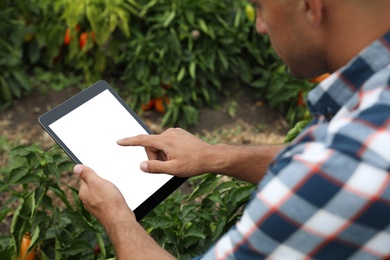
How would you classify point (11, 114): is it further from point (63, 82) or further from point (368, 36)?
point (368, 36)

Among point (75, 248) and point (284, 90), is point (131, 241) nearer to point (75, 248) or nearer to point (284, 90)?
point (75, 248)

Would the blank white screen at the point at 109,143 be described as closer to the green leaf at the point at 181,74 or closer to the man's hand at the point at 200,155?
the man's hand at the point at 200,155

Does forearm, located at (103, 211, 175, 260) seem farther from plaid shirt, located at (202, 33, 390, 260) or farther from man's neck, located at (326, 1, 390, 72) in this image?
man's neck, located at (326, 1, 390, 72)

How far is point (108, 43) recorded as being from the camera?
398 centimetres

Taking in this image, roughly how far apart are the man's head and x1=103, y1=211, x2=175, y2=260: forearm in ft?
1.63

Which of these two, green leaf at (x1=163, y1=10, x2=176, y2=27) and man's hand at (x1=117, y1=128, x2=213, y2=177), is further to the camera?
green leaf at (x1=163, y1=10, x2=176, y2=27)

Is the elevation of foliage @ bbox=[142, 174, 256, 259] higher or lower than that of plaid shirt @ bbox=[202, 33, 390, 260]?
lower

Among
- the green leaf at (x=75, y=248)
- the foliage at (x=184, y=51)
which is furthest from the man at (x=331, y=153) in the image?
the foliage at (x=184, y=51)

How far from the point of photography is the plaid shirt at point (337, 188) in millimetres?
1116

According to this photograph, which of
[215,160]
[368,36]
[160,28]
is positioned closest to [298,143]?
[368,36]

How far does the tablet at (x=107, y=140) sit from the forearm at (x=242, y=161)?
12 cm

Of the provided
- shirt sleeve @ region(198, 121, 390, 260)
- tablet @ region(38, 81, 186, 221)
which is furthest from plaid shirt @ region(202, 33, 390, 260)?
tablet @ region(38, 81, 186, 221)

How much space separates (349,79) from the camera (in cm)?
125

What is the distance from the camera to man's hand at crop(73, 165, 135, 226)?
5.35 ft
